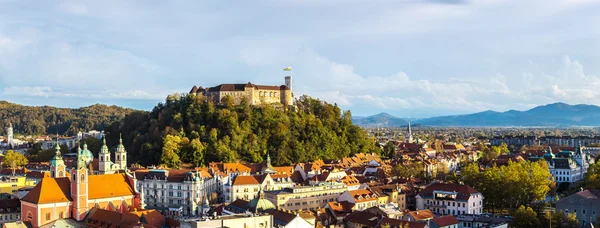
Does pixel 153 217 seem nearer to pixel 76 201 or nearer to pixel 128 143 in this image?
pixel 76 201

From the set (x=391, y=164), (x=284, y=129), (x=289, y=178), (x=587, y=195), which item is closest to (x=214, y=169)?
(x=289, y=178)

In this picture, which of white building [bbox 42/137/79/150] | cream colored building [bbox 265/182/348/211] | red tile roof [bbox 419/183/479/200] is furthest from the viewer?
white building [bbox 42/137/79/150]

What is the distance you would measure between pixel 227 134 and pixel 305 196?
111 ft

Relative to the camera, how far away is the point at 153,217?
150 feet

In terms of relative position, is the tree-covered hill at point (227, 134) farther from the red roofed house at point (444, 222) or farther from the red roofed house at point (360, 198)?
the red roofed house at point (444, 222)

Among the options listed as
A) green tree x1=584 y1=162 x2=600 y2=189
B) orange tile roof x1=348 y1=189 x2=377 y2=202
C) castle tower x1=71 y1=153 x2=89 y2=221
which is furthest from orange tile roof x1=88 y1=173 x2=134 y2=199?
green tree x1=584 y1=162 x2=600 y2=189

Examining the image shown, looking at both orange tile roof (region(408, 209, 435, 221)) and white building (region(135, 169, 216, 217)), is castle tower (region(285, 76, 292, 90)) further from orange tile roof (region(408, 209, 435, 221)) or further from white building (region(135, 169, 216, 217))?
orange tile roof (region(408, 209, 435, 221))

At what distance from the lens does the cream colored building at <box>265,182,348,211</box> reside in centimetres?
6019

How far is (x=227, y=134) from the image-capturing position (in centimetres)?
9362

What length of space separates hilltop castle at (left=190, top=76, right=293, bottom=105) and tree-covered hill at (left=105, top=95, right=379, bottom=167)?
133 inches

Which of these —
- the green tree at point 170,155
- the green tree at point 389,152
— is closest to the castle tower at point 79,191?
the green tree at point 170,155

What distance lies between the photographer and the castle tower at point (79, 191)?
49.1 m

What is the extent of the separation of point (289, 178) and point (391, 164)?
22476 mm

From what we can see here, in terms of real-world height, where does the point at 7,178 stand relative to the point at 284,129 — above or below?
below
